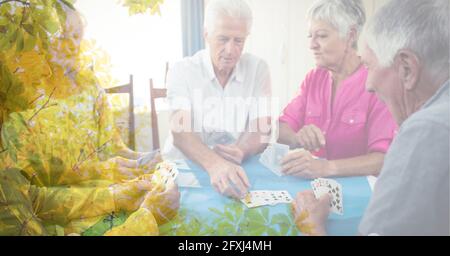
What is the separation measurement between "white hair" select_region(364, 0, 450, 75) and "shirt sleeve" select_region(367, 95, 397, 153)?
0.55ft

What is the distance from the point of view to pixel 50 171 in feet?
4.94

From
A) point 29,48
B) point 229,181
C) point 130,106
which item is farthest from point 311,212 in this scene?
point 29,48

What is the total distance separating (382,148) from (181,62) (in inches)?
30.3

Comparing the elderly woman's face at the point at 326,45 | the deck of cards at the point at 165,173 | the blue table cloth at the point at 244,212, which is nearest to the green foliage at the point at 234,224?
the blue table cloth at the point at 244,212

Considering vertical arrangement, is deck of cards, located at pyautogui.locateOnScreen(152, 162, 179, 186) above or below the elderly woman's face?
below

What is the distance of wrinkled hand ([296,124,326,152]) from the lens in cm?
144

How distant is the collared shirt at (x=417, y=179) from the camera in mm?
1284

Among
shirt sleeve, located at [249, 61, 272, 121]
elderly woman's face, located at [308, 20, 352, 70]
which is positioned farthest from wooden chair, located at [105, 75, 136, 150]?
elderly woman's face, located at [308, 20, 352, 70]

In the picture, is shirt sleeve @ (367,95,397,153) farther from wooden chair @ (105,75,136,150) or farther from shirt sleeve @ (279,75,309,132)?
wooden chair @ (105,75,136,150)

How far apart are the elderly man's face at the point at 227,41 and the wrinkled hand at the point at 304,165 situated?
0.39 m

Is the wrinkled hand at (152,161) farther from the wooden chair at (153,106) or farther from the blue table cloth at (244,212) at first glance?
the blue table cloth at (244,212)

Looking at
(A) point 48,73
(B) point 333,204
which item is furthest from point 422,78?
(A) point 48,73

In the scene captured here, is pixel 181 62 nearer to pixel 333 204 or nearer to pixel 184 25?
pixel 184 25

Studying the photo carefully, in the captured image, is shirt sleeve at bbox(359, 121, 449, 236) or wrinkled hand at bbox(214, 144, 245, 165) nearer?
shirt sleeve at bbox(359, 121, 449, 236)
